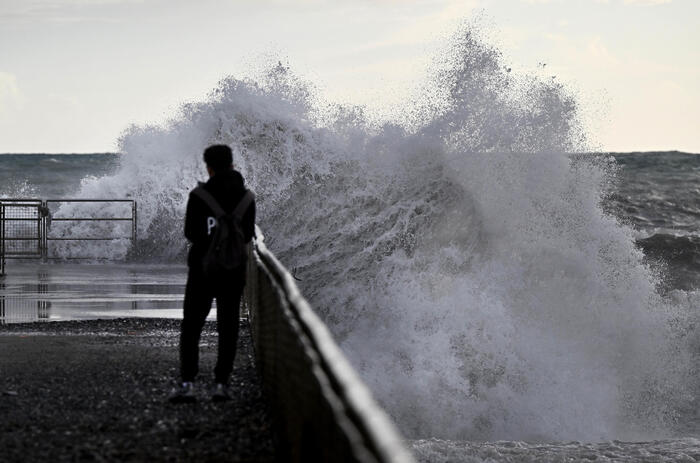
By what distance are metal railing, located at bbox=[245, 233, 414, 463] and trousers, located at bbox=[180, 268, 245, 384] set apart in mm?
242

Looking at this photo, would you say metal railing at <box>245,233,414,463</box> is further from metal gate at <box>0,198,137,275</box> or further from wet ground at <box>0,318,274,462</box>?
metal gate at <box>0,198,137,275</box>

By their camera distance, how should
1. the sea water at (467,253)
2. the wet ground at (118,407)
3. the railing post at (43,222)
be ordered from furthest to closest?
the railing post at (43,222) → the sea water at (467,253) → the wet ground at (118,407)

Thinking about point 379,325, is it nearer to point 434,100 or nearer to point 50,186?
point 434,100

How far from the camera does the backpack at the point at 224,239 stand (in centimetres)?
812

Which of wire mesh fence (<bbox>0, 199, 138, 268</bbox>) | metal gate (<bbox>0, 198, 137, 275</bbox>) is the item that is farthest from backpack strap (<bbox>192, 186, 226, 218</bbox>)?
wire mesh fence (<bbox>0, 199, 138, 268</bbox>)

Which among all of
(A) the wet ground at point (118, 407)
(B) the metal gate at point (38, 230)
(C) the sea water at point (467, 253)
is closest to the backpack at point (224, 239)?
(A) the wet ground at point (118, 407)

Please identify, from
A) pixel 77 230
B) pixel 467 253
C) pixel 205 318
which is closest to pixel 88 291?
pixel 467 253

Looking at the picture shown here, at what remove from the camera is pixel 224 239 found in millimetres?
8148

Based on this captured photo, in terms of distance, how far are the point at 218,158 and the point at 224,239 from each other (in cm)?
57

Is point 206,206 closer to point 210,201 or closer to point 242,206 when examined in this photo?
point 210,201

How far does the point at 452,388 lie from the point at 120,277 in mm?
8734

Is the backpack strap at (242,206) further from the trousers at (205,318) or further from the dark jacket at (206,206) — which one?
the trousers at (205,318)

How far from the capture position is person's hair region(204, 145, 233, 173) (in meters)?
8.19

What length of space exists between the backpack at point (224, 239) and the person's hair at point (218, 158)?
194 mm
